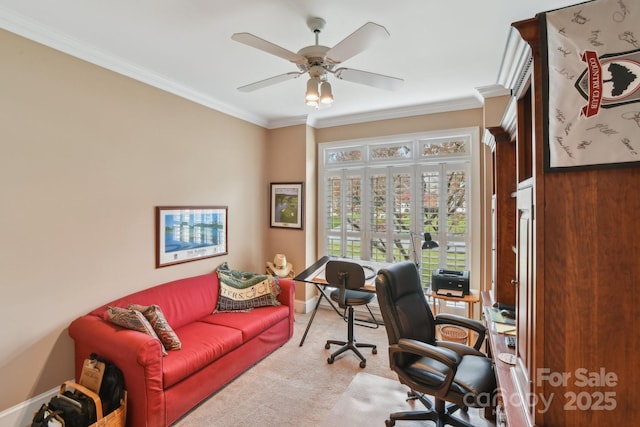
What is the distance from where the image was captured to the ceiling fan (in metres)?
1.63

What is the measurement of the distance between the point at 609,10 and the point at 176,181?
10.7 feet

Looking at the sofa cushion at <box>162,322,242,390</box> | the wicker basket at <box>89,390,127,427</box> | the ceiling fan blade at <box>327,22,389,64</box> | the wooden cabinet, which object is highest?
the ceiling fan blade at <box>327,22,389,64</box>

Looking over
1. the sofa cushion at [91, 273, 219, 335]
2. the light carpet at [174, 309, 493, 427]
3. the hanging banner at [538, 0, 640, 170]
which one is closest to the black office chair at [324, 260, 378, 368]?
the light carpet at [174, 309, 493, 427]

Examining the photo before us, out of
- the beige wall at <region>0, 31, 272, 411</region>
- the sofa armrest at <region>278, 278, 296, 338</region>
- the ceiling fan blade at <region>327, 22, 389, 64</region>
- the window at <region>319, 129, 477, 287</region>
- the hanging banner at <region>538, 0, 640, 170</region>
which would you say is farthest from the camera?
the window at <region>319, 129, 477, 287</region>

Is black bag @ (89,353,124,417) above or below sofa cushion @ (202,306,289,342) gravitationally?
below

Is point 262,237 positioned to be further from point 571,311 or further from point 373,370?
point 571,311

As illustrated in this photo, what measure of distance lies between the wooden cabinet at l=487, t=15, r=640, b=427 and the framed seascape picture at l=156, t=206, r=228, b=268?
3.01 m

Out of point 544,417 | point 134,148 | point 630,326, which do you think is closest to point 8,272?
point 134,148

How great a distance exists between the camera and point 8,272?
1.99 metres

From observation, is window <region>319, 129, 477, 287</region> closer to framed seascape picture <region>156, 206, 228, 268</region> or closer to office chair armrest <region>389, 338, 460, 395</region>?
framed seascape picture <region>156, 206, 228, 268</region>

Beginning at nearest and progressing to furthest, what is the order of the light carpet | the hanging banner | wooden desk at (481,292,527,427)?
the hanging banner
wooden desk at (481,292,527,427)
the light carpet

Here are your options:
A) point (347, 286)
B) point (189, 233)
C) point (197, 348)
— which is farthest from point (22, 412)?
point (347, 286)

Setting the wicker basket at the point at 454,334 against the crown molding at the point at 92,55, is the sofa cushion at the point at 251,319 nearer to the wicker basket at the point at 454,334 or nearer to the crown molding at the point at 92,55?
the wicker basket at the point at 454,334

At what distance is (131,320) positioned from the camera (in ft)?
6.91
